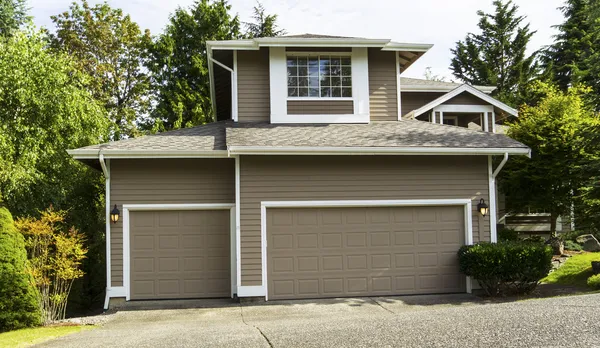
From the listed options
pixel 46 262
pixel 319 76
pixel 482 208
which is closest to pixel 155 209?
pixel 46 262

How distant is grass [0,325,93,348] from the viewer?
7.89 m

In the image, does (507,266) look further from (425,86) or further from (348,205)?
(425,86)

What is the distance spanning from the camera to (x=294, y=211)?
1134 centimetres

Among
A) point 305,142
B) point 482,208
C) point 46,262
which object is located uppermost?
point 305,142

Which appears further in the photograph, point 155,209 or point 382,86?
point 382,86

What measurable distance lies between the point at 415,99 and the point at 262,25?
538 inches

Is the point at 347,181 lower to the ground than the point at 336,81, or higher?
lower

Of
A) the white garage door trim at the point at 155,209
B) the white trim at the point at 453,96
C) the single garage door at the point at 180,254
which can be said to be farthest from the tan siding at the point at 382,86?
the single garage door at the point at 180,254

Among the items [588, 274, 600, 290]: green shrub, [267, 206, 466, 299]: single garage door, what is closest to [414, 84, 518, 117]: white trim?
[267, 206, 466, 299]: single garage door

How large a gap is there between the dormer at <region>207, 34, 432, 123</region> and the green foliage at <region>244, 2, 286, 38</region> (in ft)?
54.4

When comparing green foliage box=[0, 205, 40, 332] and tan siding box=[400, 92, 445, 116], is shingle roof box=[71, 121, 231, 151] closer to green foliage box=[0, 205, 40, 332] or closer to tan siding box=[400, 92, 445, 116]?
green foliage box=[0, 205, 40, 332]

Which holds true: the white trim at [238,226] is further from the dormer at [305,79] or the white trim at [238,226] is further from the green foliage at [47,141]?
the green foliage at [47,141]

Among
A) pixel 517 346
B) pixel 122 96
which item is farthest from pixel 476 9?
pixel 517 346

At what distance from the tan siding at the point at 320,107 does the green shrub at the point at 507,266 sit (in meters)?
4.36
